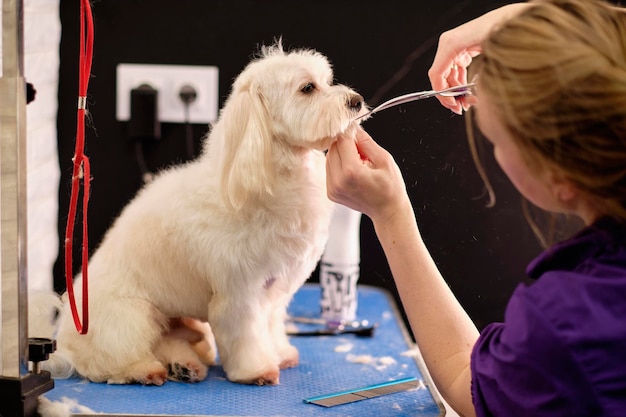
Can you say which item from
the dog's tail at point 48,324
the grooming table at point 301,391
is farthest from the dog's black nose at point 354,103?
the dog's tail at point 48,324

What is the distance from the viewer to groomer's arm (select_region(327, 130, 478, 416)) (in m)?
0.94

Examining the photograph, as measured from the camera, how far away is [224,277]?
1160mm

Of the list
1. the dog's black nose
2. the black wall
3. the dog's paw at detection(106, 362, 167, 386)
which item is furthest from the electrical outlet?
the dog's paw at detection(106, 362, 167, 386)

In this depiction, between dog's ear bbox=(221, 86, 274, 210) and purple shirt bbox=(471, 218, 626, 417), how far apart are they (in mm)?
457

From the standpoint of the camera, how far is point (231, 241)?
115 centimetres

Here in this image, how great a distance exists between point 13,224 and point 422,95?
582 mm

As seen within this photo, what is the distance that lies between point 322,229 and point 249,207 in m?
0.14

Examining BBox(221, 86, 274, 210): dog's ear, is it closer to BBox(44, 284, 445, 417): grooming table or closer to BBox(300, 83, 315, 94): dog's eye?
BBox(300, 83, 315, 94): dog's eye

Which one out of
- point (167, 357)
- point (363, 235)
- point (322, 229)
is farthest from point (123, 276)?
point (363, 235)

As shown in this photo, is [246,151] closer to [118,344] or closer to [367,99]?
[367,99]

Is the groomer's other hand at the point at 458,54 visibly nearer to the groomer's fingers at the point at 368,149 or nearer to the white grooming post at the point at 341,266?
the groomer's fingers at the point at 368,149

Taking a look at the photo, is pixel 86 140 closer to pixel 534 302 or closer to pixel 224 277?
pixel 224 277

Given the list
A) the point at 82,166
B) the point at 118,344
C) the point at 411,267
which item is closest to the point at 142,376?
the point at 118,344

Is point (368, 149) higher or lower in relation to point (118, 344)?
higher
